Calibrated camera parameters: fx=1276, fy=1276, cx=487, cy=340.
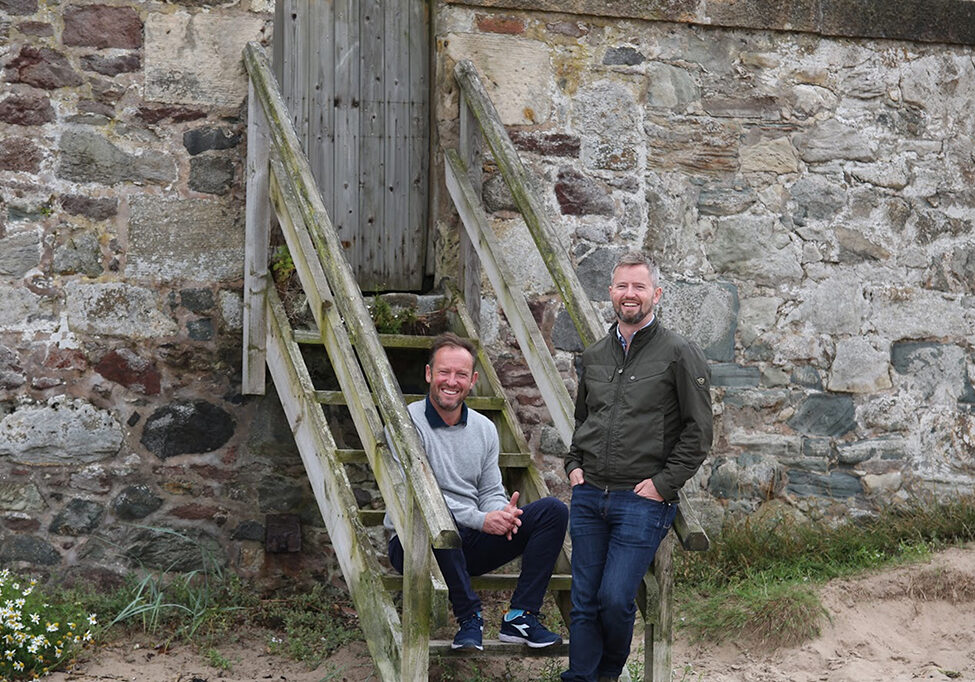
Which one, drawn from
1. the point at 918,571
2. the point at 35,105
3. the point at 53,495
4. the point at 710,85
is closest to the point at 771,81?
the point at 710,85

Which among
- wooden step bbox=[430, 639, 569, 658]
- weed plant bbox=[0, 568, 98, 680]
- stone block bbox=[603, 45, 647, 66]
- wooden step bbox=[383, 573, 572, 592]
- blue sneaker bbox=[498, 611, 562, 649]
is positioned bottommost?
weed plant bbox=[0, 568, 98, 680]

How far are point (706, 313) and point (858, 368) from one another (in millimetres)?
835

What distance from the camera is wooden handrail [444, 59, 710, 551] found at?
4.65 metres

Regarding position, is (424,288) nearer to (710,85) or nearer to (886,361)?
(710,85)

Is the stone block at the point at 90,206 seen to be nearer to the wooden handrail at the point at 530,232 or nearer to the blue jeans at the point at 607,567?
the wooden handrail at the point at 530,232

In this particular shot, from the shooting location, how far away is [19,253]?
5340mm

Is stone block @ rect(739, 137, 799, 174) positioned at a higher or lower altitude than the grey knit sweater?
higher

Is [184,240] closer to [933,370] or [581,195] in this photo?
[581,195]

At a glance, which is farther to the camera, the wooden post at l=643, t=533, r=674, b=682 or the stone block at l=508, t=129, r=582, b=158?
the stone block at l=508, t=129, r=582, b=158

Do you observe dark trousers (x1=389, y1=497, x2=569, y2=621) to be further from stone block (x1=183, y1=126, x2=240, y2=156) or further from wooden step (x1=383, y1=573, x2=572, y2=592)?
stone block (x1=183, y1=126, x2=240, y2=156)

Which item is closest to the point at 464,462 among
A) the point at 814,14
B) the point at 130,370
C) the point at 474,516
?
the point at 474,516

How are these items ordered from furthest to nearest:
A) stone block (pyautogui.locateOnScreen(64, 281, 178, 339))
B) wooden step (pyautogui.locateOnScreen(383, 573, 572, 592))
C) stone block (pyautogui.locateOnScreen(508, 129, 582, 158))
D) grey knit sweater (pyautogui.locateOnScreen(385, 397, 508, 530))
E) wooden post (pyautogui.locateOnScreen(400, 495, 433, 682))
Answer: stone block (pyautogui.locateOnScreen(508, 129, 582, 158)) → stone block (pyautogui.locateOnScreen(64, 281, 178, 339)) → wooden step (pyautogui.locateOnScreen(383, 573, 572, 592)) → grey knit sweater (pyautogui.locateOnScreen(385, 397, 508, 530)) → wooden post (pyautogui.locateOnScreen(400, 495, 433, 682))

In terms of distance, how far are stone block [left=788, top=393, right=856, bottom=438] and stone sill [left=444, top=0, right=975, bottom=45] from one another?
1.78 meters

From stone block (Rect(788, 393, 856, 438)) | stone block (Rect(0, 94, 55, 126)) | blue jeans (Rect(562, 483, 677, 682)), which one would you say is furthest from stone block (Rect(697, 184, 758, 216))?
stone block (Rect(0, 94, 55, 126))
